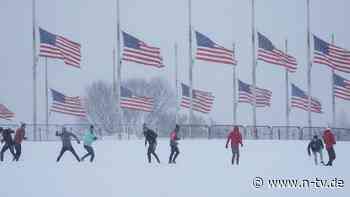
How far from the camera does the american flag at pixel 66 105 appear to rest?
44000 millimetres

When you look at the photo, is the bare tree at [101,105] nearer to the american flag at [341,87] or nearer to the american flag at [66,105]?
the american flag at [341,87]

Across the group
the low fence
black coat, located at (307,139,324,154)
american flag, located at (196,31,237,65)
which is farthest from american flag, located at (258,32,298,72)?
black coat, located at (307,139,324,154)

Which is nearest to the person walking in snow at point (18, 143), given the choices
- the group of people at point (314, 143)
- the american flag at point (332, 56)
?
the group of people at point (314, 143)

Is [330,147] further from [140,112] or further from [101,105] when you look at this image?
[101,105]

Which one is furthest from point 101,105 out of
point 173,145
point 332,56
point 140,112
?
point 173,145

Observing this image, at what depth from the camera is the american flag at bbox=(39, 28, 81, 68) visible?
41438 mm

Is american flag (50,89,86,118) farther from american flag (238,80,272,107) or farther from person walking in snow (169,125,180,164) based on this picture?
person walking in snow (169,125,180,164)

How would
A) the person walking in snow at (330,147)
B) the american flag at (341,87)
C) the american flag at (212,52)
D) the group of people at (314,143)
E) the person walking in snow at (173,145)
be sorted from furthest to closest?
the american flag at (341,87)
the american flag at (212,52)
the person walking in snow at (330,147)
the person walking in snow at (173,145)
the group of people at (314,143)

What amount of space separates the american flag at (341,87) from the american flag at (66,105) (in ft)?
48.9

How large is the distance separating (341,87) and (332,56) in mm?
4624

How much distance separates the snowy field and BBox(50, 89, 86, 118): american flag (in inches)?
368

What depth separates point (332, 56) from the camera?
45.5 metres

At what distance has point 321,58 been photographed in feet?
151

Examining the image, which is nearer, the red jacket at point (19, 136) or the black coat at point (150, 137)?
the black coat at point (150, 137)
